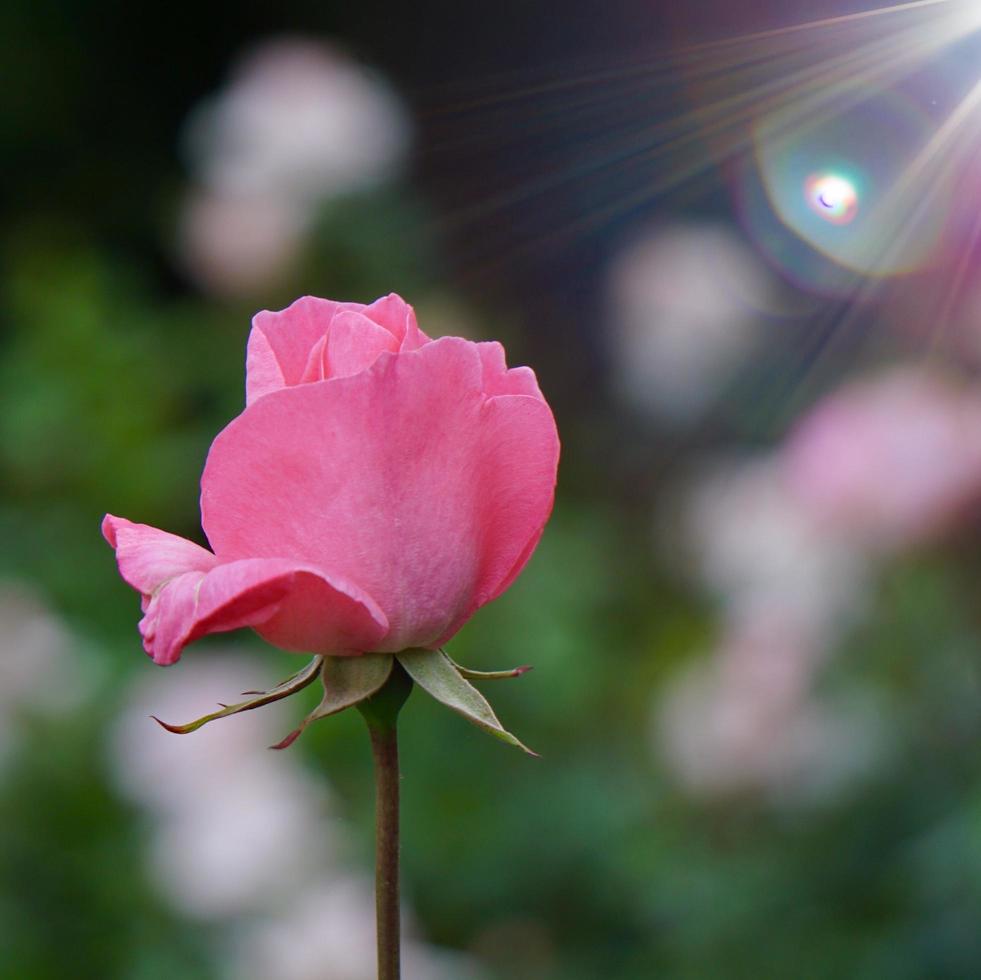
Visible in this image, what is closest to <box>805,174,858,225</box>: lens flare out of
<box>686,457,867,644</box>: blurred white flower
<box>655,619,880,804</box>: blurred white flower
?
<box>686,457,867,644</box>: blurred white flower

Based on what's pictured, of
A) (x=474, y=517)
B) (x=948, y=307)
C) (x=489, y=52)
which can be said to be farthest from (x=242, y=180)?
(x=474, y=517)

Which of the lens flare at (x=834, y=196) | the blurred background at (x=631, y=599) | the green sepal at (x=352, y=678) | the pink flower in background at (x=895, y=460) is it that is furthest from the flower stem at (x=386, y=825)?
the pink flower in background at (x=895, y=460)

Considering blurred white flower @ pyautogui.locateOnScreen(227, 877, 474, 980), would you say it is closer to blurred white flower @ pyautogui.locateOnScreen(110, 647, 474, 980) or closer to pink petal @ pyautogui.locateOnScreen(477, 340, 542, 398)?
blurred white flower @ pyautogui.locateOnScreen(110, 647, 474, 980)

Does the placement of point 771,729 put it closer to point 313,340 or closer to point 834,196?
point 834,196

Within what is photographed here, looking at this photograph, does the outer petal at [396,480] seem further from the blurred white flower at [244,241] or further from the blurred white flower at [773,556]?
the blurred white flower at [244,241]

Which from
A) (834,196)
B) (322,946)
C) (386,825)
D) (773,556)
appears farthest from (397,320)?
(773,556)

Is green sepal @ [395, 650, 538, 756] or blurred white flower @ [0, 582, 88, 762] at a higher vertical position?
green sepal @ [395, 650, 538, 756]
